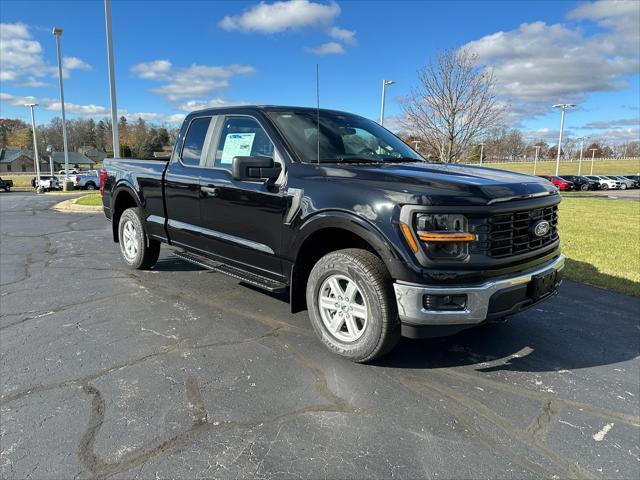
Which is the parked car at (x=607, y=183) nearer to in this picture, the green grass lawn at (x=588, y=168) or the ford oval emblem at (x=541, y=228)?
the green grass lawn at (x=588, y=168)

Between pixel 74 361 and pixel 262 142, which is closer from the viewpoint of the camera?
pixel 74 361

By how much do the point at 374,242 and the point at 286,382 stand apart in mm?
1149

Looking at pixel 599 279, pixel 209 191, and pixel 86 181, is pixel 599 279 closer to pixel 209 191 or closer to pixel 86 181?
pixel 209 191

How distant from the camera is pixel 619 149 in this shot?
447 feet

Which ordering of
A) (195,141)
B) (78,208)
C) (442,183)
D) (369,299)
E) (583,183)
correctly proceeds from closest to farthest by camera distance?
(442,183), (369,299), (195,141), (78,208), (583,183)

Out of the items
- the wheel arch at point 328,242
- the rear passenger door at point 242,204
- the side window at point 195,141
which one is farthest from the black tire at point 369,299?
the side window at point 195,141

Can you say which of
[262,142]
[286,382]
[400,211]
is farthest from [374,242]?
[262,142]

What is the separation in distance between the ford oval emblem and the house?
439 feet

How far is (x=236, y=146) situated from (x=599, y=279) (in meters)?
5.14

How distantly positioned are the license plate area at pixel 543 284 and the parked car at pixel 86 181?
121 ft

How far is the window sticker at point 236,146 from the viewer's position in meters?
4.19

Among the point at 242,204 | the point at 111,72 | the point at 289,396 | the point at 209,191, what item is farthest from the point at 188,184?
the point at 111,72

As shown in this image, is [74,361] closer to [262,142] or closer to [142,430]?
[142,430]

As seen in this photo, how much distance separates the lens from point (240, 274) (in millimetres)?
4211
